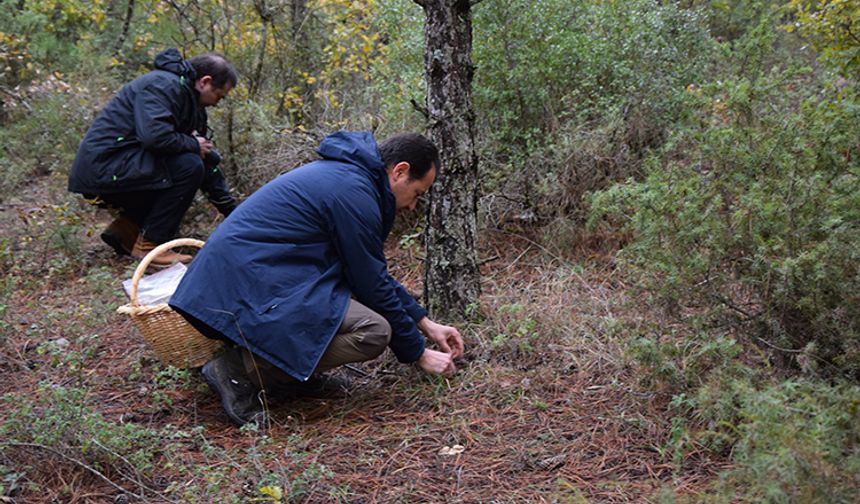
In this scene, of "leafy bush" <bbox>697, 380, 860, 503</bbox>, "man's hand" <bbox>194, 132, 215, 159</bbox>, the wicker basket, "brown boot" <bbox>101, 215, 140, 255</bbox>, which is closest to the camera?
"leafy bush" <bbox>697, 380, 860, 503</bbox>

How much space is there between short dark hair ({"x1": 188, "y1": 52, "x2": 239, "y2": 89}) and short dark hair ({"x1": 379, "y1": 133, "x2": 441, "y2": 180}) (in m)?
2.33

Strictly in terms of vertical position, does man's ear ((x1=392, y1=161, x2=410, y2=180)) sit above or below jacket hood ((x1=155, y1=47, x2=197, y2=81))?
below

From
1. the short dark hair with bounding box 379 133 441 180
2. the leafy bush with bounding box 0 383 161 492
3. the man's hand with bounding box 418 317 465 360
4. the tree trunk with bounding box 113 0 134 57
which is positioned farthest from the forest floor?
the tree trunk with bounding box 113 0 134 57

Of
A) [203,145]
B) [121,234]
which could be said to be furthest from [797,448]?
[121,234]

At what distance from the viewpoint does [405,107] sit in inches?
226

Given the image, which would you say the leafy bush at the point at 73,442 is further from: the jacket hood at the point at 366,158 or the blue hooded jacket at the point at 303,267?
the jacket hood at the point at 366,158

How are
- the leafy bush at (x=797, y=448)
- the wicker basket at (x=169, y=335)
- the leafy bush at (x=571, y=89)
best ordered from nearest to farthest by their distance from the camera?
the leafy bush at (x=797, y=448) → the wicker basket at (x=169, y=335) → the leafy bush at (x=571, y=89)

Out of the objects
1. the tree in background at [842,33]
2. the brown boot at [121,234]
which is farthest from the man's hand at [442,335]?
the brown boot at [121,234]

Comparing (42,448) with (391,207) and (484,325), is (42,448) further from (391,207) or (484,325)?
(484,325)

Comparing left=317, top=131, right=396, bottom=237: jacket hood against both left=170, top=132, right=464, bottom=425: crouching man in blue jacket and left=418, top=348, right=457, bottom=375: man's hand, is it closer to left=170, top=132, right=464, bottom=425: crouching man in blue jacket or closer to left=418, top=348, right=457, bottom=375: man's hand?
left=170, top=132, right=464, bottom=425: crouching man in blue jacket

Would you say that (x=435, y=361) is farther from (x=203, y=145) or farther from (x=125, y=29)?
(x=125, y=29)

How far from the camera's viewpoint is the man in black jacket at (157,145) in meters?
5.34

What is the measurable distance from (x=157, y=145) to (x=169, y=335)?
1974 millimetres

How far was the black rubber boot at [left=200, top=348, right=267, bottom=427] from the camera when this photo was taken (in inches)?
138
